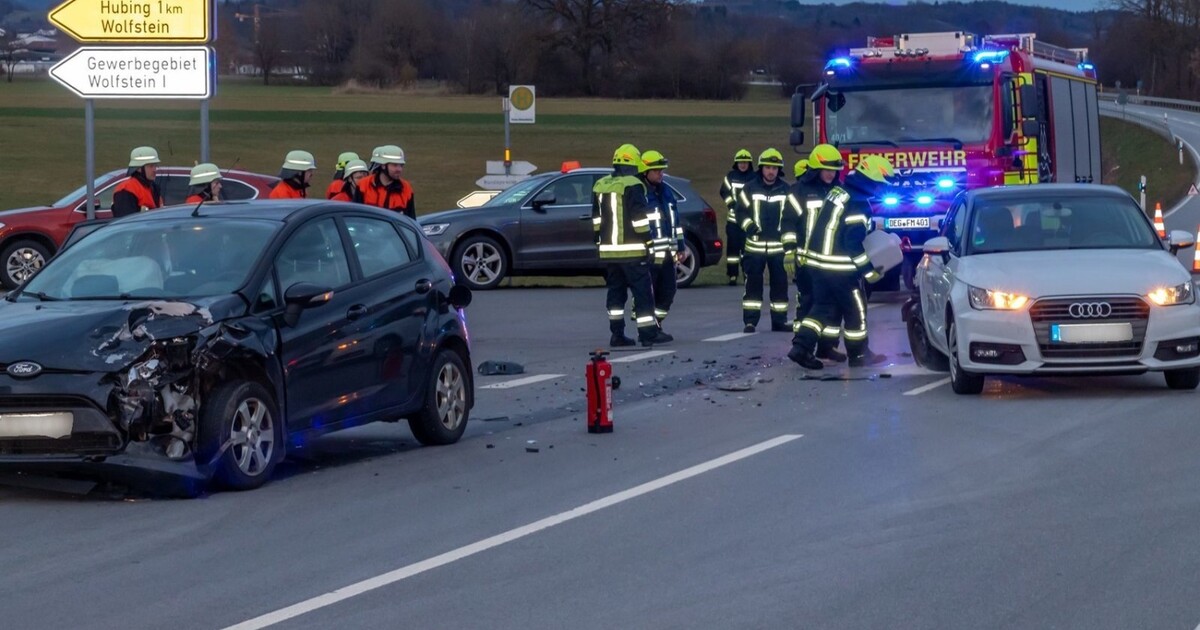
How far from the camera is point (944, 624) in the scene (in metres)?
6.19

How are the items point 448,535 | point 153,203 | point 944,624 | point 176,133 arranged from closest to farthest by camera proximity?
1. point 944,624
2. point 448,535
3. point 153,203
4. point 176,133

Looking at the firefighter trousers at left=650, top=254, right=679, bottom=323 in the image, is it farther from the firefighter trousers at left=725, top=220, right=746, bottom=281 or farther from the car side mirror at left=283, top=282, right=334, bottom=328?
the car side mirror at left=283, top=282, right=334, bottom=328

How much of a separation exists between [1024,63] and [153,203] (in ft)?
37.2

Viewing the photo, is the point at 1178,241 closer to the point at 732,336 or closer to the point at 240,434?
the point at 732,336

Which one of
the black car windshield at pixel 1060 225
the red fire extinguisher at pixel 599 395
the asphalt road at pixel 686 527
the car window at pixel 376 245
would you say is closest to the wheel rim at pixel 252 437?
the asphalt road at pixel 686 527

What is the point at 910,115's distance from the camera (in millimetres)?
20953

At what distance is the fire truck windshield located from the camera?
20.7 metres

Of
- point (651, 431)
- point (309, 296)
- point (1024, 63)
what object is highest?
point (1024, 63)

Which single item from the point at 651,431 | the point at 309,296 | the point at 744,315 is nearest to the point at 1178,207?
the point at 744,315

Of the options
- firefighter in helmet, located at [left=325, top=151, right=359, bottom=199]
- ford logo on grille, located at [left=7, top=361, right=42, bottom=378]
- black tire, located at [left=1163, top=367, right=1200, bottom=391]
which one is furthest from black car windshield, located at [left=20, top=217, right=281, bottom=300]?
black tire, located at [left=1163, top=367, right=1200, bottom=391]

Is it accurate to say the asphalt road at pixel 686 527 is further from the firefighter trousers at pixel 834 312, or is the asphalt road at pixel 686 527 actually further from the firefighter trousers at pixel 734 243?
the firefighter trousers at pixel 734 243

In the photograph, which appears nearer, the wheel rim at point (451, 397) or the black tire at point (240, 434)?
the black tire at point (240, 434)

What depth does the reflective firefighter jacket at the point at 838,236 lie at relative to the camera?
46.8 feet

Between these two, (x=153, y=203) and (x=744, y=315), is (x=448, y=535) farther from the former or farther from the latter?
(x=744, y=315)
